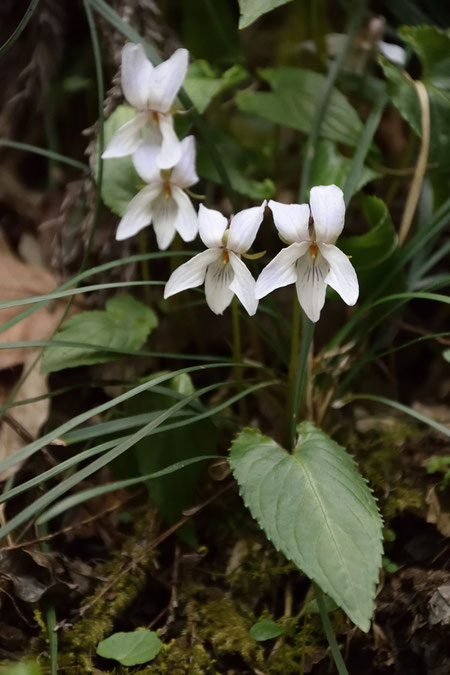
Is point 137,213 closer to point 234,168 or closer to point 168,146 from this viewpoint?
point 168,146

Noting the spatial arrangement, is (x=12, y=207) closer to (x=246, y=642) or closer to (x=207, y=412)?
(x=207, y=412)

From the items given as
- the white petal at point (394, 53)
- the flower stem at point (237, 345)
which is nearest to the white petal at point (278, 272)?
the flower stem at point (237, 345)

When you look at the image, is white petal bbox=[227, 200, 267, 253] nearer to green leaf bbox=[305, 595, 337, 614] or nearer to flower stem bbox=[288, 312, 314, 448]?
flower stem bbox=[288, 312, 314, 448]

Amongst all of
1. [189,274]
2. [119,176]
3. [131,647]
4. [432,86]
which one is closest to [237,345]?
[189,274]

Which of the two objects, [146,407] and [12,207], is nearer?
[146,407]

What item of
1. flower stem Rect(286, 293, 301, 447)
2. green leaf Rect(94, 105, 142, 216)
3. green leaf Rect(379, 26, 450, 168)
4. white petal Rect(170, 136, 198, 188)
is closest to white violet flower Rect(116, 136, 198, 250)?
white petal Rect(170, 136, 198, 188)

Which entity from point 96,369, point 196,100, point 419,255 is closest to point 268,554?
point 96,369
